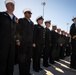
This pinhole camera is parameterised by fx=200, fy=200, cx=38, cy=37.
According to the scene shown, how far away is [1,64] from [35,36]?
2423 mm

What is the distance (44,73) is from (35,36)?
132cm

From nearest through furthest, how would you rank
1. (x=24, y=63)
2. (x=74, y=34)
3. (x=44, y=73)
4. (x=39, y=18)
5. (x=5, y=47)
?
1. (x=5, y=47)
2. (x=24, y=63)
3. (x=44, y=73)
4. (x=39, y=18)
5. (x=74, y=34)

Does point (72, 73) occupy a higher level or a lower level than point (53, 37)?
lower

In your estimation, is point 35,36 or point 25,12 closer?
point 25,12

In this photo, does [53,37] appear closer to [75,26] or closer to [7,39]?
[75,26]

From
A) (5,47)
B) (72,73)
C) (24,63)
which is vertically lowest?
(72,73)

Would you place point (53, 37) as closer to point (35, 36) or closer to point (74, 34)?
point (74, 34)

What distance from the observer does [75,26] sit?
8.30 m

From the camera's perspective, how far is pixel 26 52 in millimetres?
5906

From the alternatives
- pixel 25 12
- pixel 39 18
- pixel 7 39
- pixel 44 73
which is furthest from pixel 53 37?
pixel 7 39

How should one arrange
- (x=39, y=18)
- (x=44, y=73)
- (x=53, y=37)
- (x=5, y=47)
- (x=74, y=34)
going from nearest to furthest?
(x=5, y=47) → (x=44, y=73) → (x=39, y=18) → (x=74, y=34) → (x=53, y=37)

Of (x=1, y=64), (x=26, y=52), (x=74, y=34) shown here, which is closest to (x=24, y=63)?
(x=26, y=52)

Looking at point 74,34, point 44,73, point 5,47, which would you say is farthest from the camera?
point 74,34

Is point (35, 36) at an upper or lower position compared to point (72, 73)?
upper
